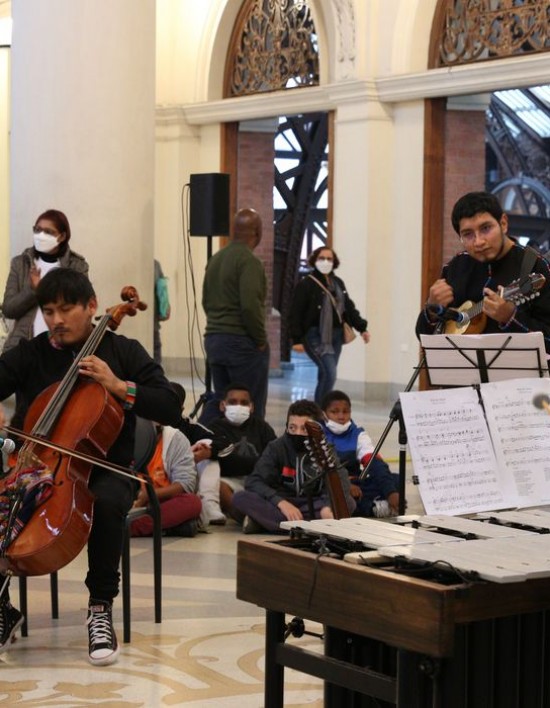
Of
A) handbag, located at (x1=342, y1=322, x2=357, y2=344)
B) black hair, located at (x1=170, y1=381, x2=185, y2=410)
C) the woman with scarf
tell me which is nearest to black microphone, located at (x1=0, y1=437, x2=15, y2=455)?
black hair, located at (x1=170, y1=381, x2=185, y2=410)

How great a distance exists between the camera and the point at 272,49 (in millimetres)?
16328

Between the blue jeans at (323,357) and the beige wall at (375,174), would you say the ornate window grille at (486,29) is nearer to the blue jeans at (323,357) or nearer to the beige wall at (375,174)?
the beige wall at (375,174)

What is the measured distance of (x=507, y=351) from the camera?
4.92 metres

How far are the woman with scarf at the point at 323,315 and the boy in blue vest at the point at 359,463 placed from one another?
145 inches

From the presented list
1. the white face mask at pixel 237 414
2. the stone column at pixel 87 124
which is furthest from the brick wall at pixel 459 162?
the white face mask at pixel 237 414

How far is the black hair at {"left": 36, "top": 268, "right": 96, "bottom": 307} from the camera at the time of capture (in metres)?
5.40

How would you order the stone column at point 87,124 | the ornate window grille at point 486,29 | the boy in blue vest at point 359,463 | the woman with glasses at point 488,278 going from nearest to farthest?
1. the woman with glasses at point 488,278
2. the boy in blue vest at point 359,463
3. the stone column at point 87,124
4. the ornate window grille at point 486,29

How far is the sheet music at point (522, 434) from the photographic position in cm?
402

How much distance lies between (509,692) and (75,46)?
6341mm

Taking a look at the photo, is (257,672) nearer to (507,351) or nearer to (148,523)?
(507,351)

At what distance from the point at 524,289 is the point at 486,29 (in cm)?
864

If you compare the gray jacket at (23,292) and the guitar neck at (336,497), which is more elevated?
the gray jacket at (23,292)

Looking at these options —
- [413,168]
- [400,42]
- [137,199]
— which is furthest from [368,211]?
[137,199]

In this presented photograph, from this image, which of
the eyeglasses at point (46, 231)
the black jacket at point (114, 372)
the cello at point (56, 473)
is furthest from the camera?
the eyeglasses at point (46, 231)
